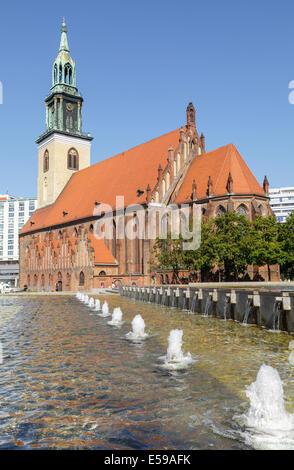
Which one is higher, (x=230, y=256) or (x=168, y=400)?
(x=230, y=256)

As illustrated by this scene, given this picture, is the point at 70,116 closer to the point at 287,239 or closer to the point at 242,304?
the point at 287,239

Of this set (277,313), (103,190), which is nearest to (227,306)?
(277,313)

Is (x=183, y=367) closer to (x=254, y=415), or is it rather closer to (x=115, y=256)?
(x=254, y=415)

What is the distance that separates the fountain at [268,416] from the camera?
5.45 meters

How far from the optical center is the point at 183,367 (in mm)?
9664

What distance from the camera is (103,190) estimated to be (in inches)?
2761

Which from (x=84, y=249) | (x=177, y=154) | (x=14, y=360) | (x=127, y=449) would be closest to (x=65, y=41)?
(x=177, y=154)

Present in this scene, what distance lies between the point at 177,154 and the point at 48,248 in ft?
91.5

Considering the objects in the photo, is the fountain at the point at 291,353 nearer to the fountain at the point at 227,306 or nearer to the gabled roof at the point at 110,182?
the fountain at the point at 227,306

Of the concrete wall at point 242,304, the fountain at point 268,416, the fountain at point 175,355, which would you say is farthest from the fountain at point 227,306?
the fountain at point 268,416

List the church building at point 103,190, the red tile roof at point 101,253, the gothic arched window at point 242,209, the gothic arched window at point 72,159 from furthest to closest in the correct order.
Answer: the gothic arched window at point 72,159
the red tile roof at point 101,253
the church building at point 103,190
the gothic arched window at point 242,209

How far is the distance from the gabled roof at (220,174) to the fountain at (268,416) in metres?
47.4

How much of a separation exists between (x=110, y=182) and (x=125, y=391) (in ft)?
210

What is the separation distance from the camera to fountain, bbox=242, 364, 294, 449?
5449 mm
